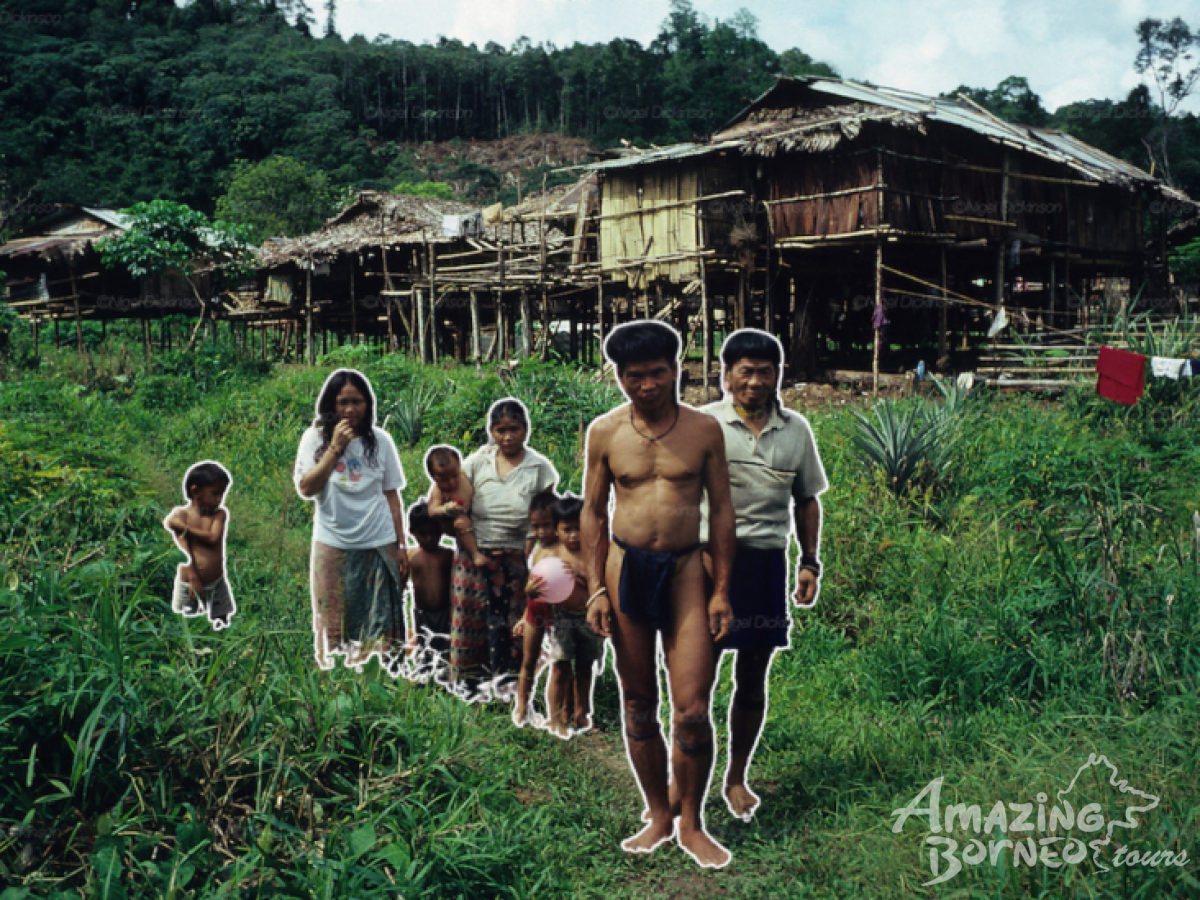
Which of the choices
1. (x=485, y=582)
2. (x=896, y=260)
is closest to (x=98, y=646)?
(x=485, y=582)

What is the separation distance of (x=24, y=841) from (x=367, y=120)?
7562 centimetres

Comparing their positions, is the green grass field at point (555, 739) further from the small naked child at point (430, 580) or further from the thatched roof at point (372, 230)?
the thatched roof at point (372, 230)

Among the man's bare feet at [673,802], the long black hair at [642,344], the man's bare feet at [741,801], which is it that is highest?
the long black hair at [642,344]

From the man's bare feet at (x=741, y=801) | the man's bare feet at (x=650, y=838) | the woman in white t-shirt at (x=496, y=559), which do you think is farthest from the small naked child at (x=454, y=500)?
the man's bare feet at (x=650, y=838)

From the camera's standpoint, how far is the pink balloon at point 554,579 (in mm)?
4016

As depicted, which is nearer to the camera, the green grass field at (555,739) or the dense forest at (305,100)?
the green grass field at (555,739)

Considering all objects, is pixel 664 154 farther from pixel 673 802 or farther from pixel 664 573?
pixel 673 802

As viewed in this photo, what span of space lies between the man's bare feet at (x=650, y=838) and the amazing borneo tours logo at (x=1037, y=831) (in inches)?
33.0

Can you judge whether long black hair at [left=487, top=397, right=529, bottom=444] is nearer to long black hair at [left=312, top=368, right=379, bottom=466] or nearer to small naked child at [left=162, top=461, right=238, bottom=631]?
long black hair at [left=312, top=368, right=379, bottom=466]

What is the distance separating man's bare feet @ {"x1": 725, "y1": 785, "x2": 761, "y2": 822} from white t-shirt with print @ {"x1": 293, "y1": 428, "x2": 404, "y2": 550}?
1.98 metres

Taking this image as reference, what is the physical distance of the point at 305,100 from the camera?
55.9 m

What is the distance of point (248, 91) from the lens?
51.2 metres

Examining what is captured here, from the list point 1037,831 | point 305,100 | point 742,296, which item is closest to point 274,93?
point 305,100

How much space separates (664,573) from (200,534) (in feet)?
8.43
